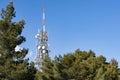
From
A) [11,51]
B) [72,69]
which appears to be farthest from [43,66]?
[11,51]

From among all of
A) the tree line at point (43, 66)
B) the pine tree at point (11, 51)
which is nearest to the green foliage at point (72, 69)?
the tree line at point (43, 66)

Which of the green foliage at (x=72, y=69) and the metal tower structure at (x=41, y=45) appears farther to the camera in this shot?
the metal tower structure at (x=41, y=45)

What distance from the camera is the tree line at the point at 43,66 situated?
41.3 meters

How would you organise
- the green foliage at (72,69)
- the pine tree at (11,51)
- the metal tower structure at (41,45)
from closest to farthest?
the pine tree at (11,51) → the green foliage at (72,69) → the metal tower structure at (41,45)

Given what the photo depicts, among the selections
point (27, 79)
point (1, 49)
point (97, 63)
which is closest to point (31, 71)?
point (27, 79)

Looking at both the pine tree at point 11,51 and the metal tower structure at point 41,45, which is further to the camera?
the metal tower structure at point 41,45

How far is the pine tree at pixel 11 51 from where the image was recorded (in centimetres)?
4094

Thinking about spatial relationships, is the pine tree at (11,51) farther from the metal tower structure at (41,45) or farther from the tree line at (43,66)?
the metal tower structure at (41,45)

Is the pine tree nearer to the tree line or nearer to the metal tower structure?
the tree line

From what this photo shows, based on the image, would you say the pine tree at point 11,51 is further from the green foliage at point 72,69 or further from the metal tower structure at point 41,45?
the metal tower structure at point 41,45

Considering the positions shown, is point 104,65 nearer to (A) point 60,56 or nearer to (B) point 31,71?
(A) point 60,56

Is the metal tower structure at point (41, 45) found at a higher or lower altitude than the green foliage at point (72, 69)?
higher

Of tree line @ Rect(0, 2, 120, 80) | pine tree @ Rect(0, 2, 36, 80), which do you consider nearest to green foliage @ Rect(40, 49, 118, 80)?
tree line @ Rect(0, 2, 120, 80)

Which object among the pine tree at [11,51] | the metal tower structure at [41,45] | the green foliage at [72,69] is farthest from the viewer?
the metal tower structure at [41,45]
